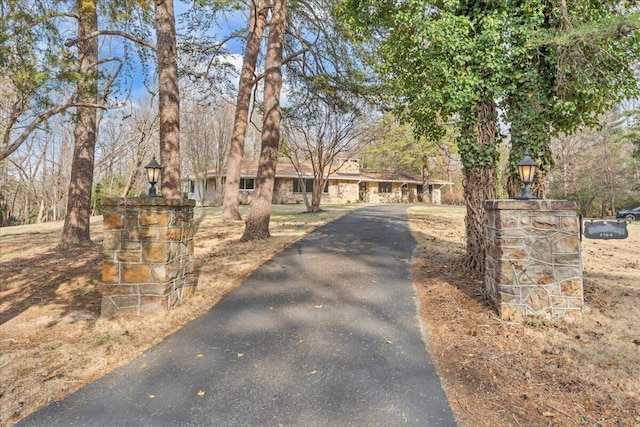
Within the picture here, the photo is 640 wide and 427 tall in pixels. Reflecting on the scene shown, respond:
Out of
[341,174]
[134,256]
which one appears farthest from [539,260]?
[341,174]

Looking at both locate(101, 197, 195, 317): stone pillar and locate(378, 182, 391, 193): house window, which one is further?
locate(378, 182, 391, 193): house window

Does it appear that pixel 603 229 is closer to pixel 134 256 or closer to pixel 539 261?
pixel 539 261

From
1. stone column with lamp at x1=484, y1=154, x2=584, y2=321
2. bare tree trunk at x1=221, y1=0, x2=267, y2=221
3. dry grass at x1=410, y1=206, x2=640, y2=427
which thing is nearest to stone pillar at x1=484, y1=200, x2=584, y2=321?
stone column with lamp at x1=484, y1=154, x2=584, y2=321

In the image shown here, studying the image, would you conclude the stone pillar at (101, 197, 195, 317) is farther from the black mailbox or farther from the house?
the house

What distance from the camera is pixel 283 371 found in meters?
2.98

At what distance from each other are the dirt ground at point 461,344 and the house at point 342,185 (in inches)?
710

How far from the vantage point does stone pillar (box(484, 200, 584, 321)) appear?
381 centimetres

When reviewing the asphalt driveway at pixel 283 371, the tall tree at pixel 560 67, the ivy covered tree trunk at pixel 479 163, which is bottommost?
the asphalt driveway at pixel 283 371

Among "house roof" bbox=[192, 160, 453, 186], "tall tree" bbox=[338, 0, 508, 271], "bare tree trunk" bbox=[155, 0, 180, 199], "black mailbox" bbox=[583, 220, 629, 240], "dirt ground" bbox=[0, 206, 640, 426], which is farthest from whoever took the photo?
"house roof" bbox=[192, 160, 453, 186]

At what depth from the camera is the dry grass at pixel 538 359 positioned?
245cm

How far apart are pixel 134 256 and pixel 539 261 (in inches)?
183

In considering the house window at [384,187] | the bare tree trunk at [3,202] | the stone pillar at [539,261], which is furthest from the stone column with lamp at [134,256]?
the house window at [384,187]

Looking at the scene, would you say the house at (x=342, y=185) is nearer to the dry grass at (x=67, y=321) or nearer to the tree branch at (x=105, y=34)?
the dry grass at (x=67, y=321)

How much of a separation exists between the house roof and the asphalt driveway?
1915 cm
